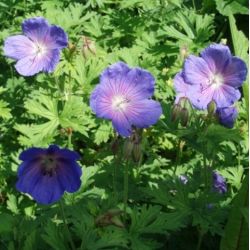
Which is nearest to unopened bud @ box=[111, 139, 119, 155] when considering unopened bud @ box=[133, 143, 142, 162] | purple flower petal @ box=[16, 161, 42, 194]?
unopened bud @ box=[133, 143, 142, 162]

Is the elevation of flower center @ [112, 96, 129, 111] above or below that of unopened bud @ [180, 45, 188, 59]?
below

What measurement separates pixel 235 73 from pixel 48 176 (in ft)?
2.22

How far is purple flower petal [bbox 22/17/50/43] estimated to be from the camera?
2.42 meters

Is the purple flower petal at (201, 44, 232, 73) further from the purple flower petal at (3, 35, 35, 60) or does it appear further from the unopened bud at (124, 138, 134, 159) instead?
the purple flower petal at (3, 35, 35, 60)

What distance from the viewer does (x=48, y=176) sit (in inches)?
68.7

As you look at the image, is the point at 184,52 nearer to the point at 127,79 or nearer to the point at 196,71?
the point at 196,71

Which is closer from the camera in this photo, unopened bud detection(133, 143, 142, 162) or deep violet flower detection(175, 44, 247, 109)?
unopened bud detection(133, 143, 142, 162)

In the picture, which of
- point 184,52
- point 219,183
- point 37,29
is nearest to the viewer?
point 219,183

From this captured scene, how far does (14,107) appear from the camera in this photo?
9.68 feet

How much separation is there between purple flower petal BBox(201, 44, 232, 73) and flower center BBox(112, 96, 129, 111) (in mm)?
331

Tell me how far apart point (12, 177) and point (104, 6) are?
130cm

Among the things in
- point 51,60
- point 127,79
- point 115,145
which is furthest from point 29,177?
point 51,60

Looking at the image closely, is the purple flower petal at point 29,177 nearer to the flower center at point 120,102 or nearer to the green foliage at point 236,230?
the flower center at point 120,102

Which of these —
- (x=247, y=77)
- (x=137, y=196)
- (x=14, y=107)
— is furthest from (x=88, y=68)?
(x=247, y=77)
